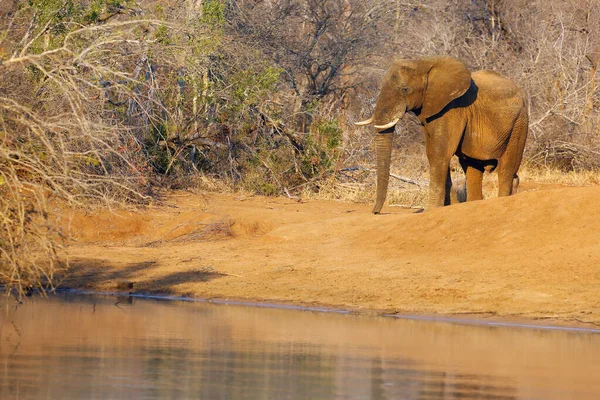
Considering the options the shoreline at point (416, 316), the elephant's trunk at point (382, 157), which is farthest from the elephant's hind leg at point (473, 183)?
the shoreline at point (416, 316)

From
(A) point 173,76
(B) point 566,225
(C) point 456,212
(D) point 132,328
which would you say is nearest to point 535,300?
(B) point 566,225

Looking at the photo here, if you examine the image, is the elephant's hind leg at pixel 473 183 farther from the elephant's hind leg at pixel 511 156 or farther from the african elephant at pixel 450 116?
the elephant's hind leg at pixel 511 156

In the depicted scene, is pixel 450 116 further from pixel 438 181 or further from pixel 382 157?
pixel 382 157

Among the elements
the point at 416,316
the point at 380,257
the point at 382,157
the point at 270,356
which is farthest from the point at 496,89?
the point at 270,356

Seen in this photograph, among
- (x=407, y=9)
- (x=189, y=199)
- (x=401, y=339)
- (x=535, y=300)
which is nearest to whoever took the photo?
(x=401, y=339)

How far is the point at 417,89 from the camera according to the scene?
14.9m

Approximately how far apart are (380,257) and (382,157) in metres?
2.51

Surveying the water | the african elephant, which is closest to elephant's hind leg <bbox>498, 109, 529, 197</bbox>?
the african elephant

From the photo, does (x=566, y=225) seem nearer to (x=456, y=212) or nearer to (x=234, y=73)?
(x=456, y=212)

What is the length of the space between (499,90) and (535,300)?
16.8 feet

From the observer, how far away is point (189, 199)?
685 inches

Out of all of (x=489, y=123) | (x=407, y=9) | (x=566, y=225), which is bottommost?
(x=566, y=225)

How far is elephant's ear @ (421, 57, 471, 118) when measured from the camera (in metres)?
14.8

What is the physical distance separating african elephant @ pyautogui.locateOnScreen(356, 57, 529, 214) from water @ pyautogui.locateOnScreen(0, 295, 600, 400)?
4603 millimetres
